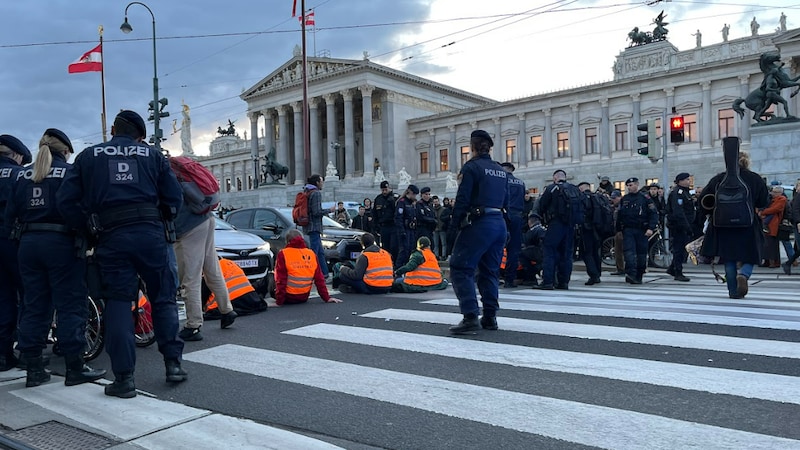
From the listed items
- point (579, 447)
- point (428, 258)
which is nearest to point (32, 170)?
point (579, 447)

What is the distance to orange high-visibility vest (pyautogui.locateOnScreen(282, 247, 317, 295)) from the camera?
28.3 feet

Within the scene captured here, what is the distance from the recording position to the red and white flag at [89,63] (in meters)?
30.0

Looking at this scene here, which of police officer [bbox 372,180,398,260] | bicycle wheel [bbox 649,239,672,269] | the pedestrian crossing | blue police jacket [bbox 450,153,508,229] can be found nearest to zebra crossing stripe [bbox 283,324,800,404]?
the pedestrian crossing

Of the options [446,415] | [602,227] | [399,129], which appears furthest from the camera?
[399,129]

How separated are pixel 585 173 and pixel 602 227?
47159mm

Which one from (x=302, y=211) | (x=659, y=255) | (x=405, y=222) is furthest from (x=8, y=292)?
(x=659, y=255)

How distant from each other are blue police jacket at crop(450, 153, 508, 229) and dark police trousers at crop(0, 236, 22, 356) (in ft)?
13.1

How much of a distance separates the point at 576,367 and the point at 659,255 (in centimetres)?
1019

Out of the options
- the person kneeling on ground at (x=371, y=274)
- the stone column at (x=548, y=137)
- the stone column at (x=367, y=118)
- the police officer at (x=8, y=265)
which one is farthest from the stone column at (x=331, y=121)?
the police officer at (x=8, y=265)

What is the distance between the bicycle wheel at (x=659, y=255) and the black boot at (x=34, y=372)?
40.3ft

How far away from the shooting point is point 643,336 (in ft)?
19.1

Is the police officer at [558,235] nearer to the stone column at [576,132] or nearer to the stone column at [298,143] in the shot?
the stone column at [576,132]

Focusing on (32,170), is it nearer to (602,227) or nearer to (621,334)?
(621,334)

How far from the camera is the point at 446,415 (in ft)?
12.3
